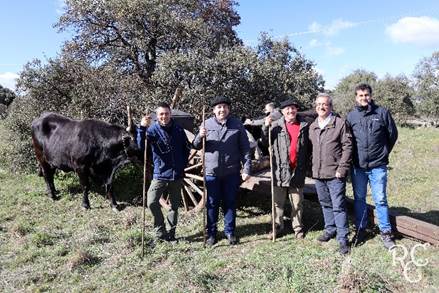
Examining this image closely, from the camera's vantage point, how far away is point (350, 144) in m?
5.46

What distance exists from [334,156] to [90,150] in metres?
5.10

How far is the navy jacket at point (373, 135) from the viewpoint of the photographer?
5.49 m

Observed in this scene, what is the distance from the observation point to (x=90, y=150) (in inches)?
340

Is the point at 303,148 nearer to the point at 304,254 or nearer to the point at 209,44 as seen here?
the point at 304,254

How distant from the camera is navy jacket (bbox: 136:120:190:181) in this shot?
A: 606cm

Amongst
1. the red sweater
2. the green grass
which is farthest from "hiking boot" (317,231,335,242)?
the red sweater

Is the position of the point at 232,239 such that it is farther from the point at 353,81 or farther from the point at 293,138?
the point at 353,81

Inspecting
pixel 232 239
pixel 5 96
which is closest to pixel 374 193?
pixel 232 239

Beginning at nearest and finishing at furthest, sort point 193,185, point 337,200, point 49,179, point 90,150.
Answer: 1. point 337,200
2. point 193,185
3. point 90,150
4. point 49,179

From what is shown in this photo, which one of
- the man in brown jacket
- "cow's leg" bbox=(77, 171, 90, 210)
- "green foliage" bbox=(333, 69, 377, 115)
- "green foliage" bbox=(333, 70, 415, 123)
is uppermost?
"green foliage" bbox=(333, 69, 377, 115)

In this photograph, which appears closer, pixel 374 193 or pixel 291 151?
pixel 374 193

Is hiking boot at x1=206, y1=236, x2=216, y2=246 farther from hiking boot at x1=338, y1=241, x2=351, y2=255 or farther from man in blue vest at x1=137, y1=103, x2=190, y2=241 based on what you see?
hiking boot at x1=338, y1=241, x2=351, y2=255

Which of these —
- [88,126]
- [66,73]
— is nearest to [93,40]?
[66,73]

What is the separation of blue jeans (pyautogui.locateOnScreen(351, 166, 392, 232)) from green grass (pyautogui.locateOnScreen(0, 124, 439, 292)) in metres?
0.33
